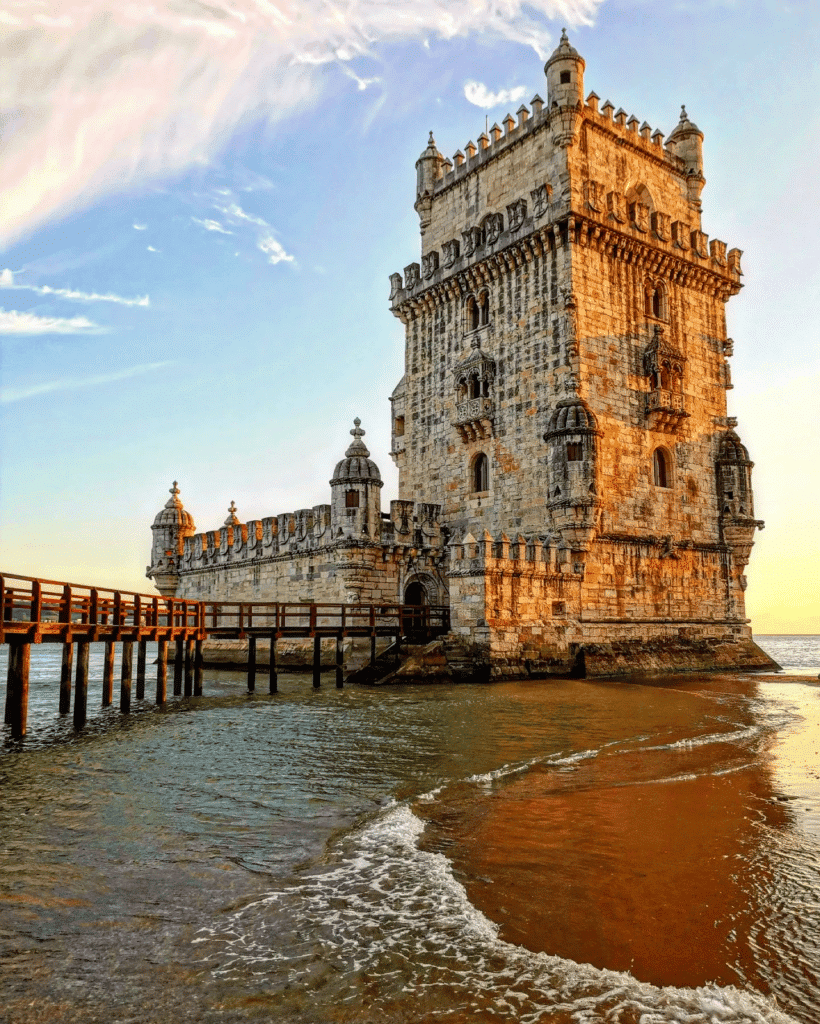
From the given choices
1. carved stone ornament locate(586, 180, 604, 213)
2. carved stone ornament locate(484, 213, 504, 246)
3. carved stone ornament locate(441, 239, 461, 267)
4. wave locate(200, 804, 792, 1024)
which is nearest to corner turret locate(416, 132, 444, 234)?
carved stone ornament locate(441, 239, 461, 267)

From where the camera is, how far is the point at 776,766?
1079 cm

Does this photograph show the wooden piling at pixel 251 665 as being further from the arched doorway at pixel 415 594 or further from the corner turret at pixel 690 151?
the corner turret at pixel 690 151

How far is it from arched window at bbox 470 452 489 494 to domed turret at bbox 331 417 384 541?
13.8 feet

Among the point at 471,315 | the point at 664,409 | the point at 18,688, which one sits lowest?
the point at 18,688

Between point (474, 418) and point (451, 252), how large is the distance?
6.67 m

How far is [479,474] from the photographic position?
92.1 feet

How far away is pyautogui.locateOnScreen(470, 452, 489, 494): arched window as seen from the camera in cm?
2780

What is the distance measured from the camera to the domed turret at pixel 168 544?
36.5m

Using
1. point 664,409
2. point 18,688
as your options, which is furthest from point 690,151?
point 18,688

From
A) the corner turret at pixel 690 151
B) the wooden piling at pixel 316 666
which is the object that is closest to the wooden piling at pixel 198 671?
the wooden piling at pixel 316 666

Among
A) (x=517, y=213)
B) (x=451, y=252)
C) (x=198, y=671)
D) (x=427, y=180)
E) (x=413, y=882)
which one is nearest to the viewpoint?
(x=413, y=882)

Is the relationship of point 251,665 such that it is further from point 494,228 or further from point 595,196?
point 595,196

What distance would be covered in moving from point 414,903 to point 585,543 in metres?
19.0

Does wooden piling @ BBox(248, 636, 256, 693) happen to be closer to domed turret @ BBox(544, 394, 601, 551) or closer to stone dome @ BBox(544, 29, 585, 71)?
domed turret @ BBox(544, 394, 601, 551)
